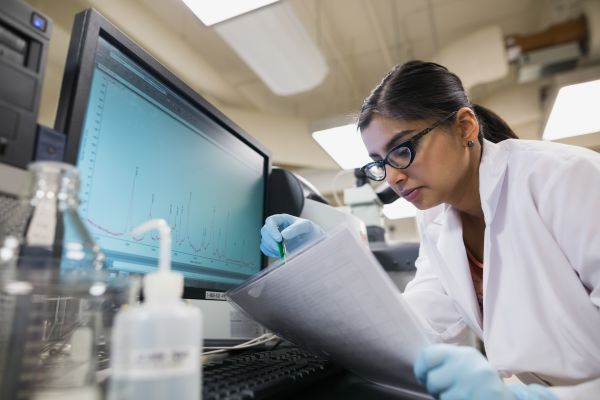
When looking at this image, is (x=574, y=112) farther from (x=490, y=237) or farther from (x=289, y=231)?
(x=289, y=231)

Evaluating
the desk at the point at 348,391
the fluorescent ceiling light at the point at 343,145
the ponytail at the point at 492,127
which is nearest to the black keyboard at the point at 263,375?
the desk at the point at 348,391

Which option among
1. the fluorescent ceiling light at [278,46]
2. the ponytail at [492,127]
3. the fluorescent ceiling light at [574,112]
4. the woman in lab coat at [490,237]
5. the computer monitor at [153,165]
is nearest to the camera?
the computer monitor at [153,165]

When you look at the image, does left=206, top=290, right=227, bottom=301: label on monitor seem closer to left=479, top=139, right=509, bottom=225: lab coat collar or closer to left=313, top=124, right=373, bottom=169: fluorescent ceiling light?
left=479, top=139, right=509, bottom=225: lab coat collar

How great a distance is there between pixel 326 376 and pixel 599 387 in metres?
0.39

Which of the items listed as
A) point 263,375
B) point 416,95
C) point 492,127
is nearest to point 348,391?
point 263,375

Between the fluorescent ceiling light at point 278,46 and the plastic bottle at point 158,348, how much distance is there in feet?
5.40

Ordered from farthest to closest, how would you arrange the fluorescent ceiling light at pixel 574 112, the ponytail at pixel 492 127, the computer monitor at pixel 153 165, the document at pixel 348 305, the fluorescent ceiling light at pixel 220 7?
the fluorescent ceiling light at pixel 574 112 < the fluorescent ceiling light at pixel 220 7 < the ponytail at pixel 492 127 < the computer monitor at pixel 153 165 < the document at pixel 348 305

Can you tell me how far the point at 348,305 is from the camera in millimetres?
411

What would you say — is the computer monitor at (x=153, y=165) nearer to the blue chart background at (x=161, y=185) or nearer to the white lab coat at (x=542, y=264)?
the blue chart background at (x=161, y=185)

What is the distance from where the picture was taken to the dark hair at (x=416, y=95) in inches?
34.9

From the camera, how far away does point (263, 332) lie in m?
0.95

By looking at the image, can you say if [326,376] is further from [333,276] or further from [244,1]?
[244,1]

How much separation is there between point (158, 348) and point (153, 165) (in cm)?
41

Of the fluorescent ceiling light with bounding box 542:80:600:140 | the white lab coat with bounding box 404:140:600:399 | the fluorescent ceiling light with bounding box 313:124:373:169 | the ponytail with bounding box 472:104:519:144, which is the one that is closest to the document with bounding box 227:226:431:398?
the white lab coat with bounding box 404:140:600:399
